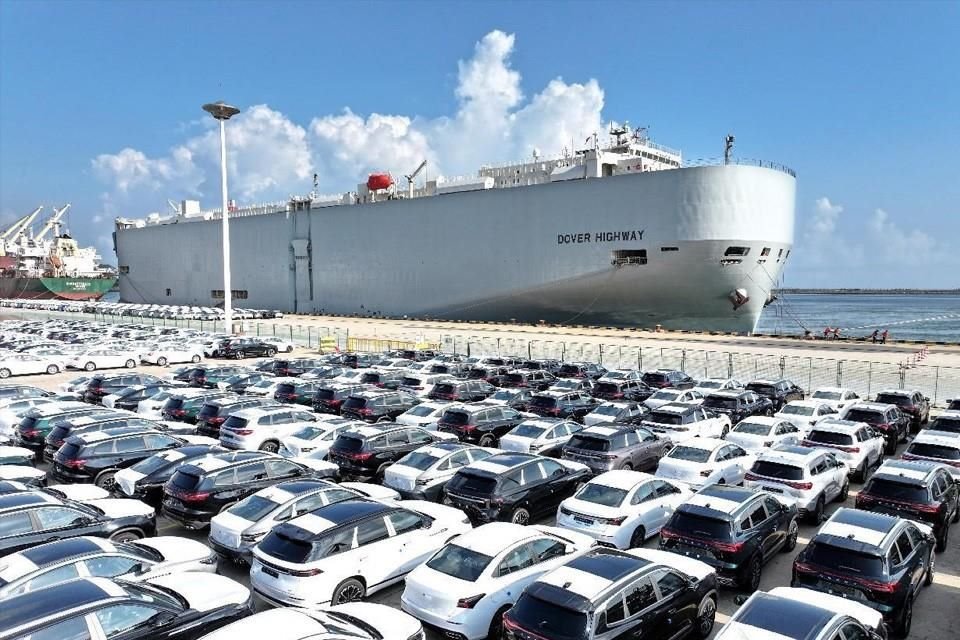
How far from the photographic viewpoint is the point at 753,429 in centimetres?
1534

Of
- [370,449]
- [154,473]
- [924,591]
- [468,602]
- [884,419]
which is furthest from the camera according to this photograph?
[884,419]

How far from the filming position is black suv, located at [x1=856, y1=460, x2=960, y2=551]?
1011 centimetres

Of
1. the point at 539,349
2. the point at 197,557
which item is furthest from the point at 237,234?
the point at 197,557

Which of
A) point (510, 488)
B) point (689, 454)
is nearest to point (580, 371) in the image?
point (689, 454)

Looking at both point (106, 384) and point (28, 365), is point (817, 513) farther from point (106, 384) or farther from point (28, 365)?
point (28, 365)

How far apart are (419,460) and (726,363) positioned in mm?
20619

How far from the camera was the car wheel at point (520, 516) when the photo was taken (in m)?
10.8

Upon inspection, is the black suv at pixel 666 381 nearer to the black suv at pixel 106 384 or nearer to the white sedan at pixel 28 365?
the black suv at pixel 106 384

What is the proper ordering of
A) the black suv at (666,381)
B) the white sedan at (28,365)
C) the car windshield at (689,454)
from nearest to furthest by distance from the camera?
the car windshield at (689,454) < the black suv at (666,381) < the white sedan at (28,365)

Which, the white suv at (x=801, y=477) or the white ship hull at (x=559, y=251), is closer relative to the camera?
the white suv at (x=801, y=477)

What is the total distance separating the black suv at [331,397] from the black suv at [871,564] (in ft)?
47.3

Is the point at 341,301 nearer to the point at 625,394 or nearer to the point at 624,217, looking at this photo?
the point at 624,217

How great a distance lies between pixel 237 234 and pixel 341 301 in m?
22.7

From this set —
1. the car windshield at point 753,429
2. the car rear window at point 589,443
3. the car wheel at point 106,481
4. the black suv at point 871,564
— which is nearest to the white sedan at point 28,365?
the car wheel at point 106,481
